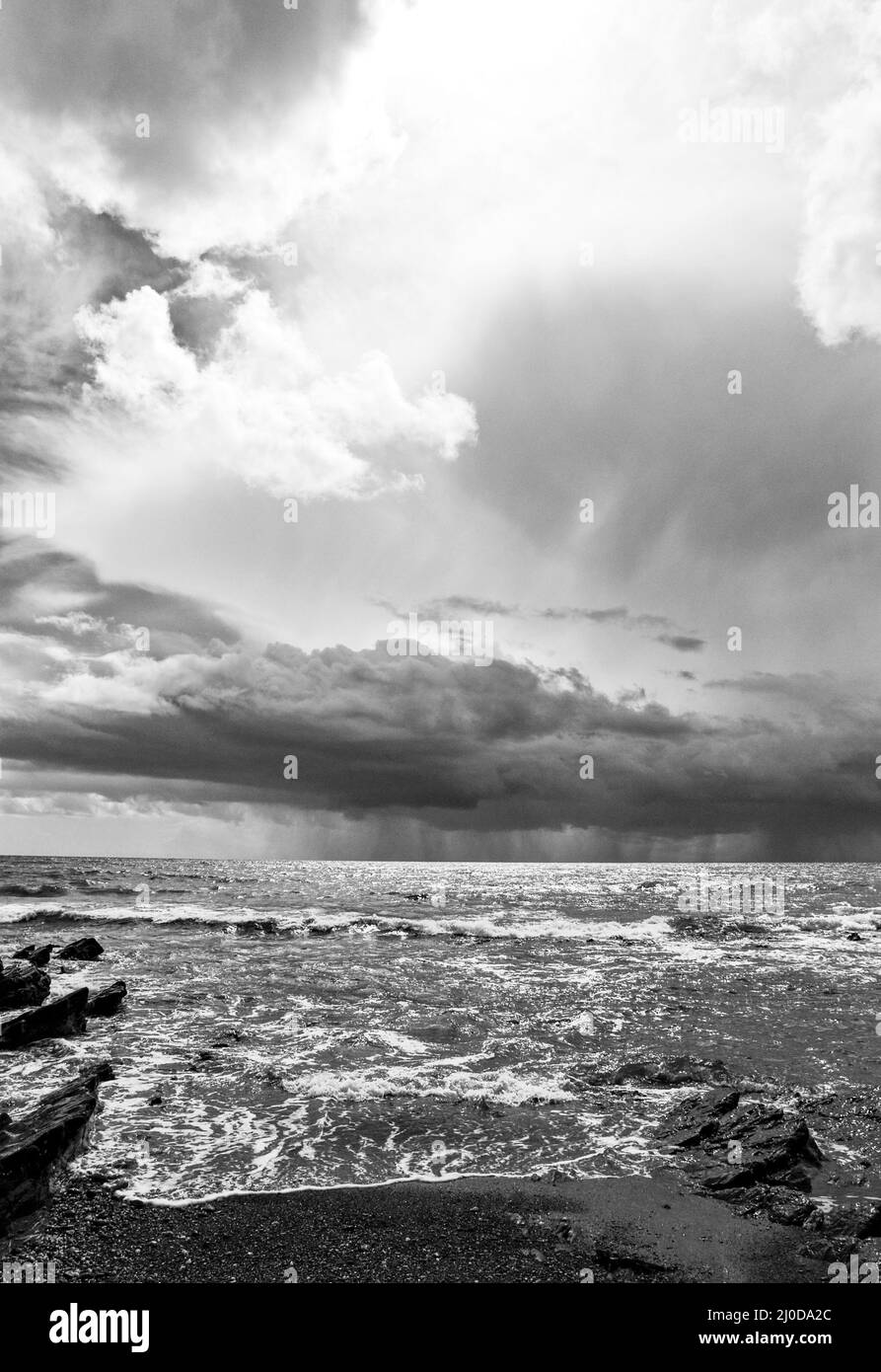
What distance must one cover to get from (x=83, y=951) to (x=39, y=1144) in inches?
982

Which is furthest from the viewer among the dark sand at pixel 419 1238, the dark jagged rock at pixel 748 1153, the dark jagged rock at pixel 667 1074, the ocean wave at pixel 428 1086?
the dark jagged rock at pixel 667 1074

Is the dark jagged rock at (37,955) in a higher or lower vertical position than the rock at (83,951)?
higher

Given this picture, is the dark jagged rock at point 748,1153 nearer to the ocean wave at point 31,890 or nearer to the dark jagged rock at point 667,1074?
the dark jagged rock at point 667,1074

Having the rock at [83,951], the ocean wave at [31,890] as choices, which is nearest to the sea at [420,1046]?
the rock at [83,951]

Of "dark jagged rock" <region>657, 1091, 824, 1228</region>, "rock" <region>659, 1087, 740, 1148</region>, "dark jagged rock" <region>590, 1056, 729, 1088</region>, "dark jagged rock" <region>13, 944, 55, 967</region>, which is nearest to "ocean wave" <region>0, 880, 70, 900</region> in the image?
"dark jagged rock" <region>13, 944, 55, 967</region>

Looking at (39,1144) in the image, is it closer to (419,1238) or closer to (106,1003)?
(419,1238)

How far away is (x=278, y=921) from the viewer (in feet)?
155

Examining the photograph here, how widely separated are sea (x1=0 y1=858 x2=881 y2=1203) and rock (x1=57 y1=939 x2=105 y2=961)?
1.35 meters

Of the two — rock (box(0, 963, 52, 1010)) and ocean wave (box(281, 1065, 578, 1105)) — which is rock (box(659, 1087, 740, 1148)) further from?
rock (box(0, 963, 52, 1010))

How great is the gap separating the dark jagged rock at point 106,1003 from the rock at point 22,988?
194cm

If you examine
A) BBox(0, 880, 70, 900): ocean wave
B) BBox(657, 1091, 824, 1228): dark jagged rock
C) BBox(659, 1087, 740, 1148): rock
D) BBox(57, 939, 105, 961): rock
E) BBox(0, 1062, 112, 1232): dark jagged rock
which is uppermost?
BBox(0, 1062, 112, 1232): dark jagged rock

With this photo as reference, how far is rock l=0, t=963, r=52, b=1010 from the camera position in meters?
20.6

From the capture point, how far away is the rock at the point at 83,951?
30.7 metres
